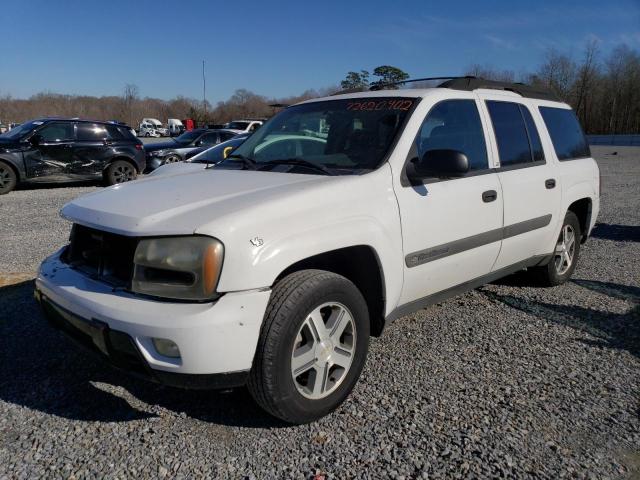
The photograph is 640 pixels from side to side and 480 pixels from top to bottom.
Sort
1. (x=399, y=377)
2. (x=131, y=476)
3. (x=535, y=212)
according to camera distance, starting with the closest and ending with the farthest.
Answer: (x=131, y=476) < (x=399, y=377) < (x=535, y=212)

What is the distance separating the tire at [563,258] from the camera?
479cm

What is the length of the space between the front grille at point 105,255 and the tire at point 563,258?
3.71 m

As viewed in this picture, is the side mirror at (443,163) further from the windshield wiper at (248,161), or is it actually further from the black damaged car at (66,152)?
the black damaged car at (66,152)

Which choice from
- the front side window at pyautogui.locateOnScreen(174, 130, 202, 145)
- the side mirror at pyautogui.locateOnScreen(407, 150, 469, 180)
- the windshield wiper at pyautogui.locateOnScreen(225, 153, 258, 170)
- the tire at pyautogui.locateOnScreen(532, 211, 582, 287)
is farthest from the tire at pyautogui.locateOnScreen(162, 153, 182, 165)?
the side mirror at pyautogui.locateOnScreen(407, 150, 469, 180)

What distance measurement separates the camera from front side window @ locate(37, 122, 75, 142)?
1156cm

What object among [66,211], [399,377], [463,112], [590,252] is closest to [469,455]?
[399,377]

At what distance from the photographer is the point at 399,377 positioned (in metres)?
3.19

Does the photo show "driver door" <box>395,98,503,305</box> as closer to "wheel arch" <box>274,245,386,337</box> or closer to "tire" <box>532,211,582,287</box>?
"wheel arch" <box>274,245,386,337</box>

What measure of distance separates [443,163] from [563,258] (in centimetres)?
260

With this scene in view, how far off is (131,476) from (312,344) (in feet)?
3.31

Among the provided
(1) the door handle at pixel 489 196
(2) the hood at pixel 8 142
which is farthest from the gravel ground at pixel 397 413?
(2) the hood at pixel 8 142

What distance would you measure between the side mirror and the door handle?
583 millimetres

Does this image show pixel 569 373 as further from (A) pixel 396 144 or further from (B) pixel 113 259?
(B) pixel 113 259

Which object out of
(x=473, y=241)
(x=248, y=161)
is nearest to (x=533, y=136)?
(x=473, y=241)
